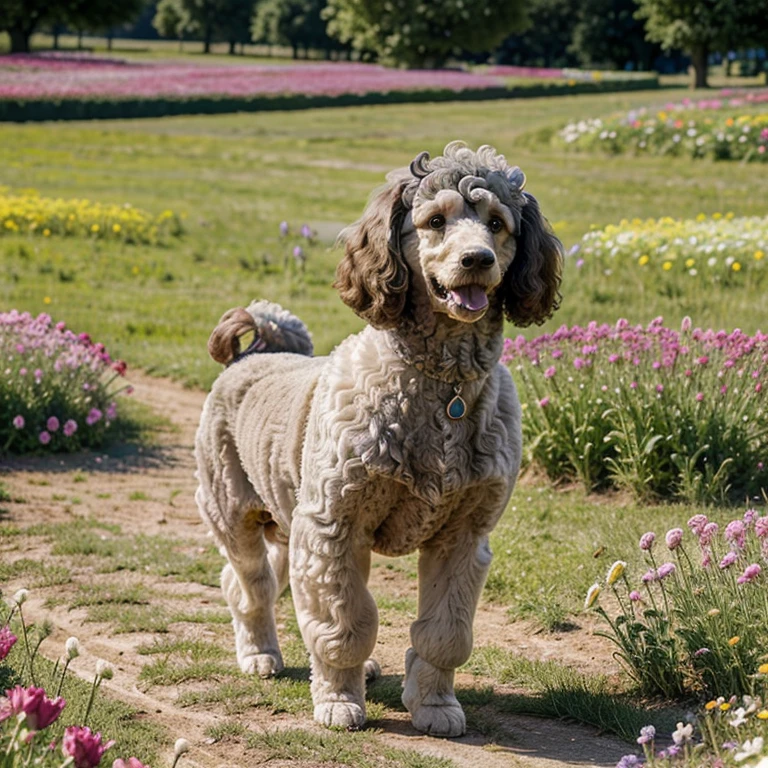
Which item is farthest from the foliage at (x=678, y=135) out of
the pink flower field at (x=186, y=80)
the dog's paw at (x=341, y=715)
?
the dog's paw at (x=341, y=715)

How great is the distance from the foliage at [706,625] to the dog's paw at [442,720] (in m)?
0.61

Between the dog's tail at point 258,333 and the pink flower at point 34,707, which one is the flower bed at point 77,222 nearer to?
the dog's tail at point 258,333

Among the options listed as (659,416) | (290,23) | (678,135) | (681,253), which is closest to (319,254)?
(681,253)

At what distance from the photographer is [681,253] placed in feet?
41.0

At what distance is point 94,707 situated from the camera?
461 cm

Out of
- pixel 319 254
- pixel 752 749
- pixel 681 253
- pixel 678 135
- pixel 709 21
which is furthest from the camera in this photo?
pixel 709 21

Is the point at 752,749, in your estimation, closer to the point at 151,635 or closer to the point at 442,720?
the point at 442,720

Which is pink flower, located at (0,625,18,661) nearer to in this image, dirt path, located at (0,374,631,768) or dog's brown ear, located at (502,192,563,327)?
dirt path, located at (0,374,631,768)

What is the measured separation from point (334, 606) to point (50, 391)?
16.1ft

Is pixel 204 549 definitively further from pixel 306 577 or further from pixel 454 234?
pixel 454 234

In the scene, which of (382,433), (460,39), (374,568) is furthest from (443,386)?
(460,39)

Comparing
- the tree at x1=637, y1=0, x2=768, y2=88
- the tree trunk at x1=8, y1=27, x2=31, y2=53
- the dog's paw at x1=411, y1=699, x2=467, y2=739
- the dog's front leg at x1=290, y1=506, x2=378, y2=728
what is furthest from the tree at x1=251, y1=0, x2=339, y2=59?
the dog's paw at x1=411, y1=699, x2=467, y2=739

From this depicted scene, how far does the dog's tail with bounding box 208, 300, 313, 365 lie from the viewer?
5668mm

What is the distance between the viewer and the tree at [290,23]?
6888 centimetres
